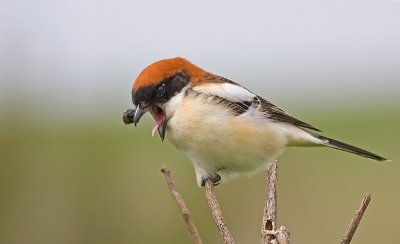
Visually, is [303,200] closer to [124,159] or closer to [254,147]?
[124,159]

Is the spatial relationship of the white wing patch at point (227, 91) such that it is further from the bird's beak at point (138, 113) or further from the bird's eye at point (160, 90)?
the bird's beak at point (138, 113)

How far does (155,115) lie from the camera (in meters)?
4.15

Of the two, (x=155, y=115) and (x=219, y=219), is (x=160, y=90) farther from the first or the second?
(x=219, y=219)

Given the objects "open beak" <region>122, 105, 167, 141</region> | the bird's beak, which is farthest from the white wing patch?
the bird's beak

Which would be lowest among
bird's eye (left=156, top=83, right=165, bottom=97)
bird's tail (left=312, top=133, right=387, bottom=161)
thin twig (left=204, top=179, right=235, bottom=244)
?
bird's tail (left=312, top=133, right=387, bottom=161)

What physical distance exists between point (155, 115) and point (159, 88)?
0.20m

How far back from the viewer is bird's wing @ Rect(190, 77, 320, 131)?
4.25 metres

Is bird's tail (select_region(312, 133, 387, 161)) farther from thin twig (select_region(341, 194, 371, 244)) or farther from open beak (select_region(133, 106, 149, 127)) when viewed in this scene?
thin twig (select_region(341, 194, 371, 244))

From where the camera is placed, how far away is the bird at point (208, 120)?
13.0 ft

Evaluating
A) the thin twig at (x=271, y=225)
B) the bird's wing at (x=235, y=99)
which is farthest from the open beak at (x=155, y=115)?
the thin twig at (x=271, y=225)

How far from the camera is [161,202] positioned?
6.41 meters

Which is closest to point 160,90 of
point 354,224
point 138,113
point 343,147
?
point 138,113

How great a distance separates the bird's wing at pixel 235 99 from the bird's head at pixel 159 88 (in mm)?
93

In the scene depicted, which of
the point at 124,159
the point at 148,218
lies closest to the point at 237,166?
the point at 148,218
